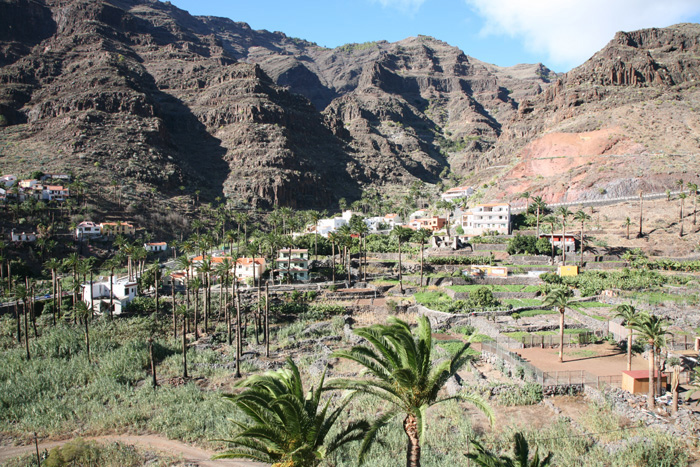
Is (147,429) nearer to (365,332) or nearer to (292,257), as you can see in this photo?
(365,332)

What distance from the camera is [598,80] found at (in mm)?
114250

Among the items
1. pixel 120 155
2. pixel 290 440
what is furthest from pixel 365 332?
pixel 120 155

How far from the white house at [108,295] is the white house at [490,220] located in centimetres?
5816

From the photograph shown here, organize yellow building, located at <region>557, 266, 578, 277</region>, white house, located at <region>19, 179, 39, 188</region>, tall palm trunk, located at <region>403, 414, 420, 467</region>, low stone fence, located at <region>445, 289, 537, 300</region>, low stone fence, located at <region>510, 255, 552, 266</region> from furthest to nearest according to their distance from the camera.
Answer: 1. white house, located at <region>19, 179, 39, 188</region>
2. low stone fence, located at <region>510, 255, 552, 266</region>
3. yellow building, located at <region>557, 266, 578, 277</region>
4. low stone fence, located at <region>445, 289, 537, 300</region>
5. tall palm trunk, located at <region>403, 414, 420, 467</region>

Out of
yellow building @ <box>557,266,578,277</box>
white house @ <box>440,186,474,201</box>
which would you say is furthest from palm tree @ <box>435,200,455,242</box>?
yellow building @ <box>557,266,578,277</box>

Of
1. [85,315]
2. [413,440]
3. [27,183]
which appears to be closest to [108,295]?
[85,315]

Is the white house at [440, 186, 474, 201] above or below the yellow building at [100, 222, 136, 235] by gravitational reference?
above

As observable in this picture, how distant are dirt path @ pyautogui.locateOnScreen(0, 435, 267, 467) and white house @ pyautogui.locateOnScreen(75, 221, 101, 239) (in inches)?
2349

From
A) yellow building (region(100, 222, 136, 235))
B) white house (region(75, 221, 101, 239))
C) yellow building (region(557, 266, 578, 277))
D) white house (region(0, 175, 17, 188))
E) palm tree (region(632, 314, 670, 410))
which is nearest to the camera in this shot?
palm tree (region(632, 314, 670, 410))

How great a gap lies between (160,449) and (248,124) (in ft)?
437

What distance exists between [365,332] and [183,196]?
10544 cm

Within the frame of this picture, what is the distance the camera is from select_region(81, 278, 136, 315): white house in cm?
4731

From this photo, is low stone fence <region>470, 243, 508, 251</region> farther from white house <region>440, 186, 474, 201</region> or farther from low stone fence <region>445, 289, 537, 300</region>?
white house <region>440, 186, 474, 201</region>

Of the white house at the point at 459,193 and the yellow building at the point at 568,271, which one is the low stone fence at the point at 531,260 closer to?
the yellow building at the point at 568,271
